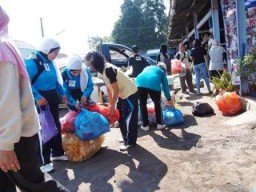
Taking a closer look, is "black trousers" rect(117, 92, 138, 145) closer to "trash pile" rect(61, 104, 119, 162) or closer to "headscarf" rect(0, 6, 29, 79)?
"trash pile" rect(61, 104, 119, 162)

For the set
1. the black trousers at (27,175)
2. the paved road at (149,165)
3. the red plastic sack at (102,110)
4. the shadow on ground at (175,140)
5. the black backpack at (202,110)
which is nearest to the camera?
the black trousers at (27,175)

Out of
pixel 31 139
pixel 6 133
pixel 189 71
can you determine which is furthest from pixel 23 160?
pixel 189 71

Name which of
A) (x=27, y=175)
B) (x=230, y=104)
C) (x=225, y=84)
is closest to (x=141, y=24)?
(x=225, y=84)

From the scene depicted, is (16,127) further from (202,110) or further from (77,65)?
(202,110)

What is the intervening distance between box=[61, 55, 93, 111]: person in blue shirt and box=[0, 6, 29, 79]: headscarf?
8.44 feet

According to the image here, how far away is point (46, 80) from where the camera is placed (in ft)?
14.0

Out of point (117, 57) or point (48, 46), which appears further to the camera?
point (117, 57)

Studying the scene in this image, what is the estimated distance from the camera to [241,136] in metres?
5.06

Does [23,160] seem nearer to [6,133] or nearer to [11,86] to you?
[6,133]

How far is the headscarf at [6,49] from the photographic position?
204 centimetres

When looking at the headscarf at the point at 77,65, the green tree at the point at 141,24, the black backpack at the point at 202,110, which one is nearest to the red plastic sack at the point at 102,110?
the headscarf at the point at 77,65

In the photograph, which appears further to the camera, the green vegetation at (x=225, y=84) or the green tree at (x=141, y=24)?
the green tree at (x=141, y=24)

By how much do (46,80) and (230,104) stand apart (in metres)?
3.84

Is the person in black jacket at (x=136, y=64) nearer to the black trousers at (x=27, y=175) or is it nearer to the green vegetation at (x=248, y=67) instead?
the green vegetation at (x=248, y=67)
